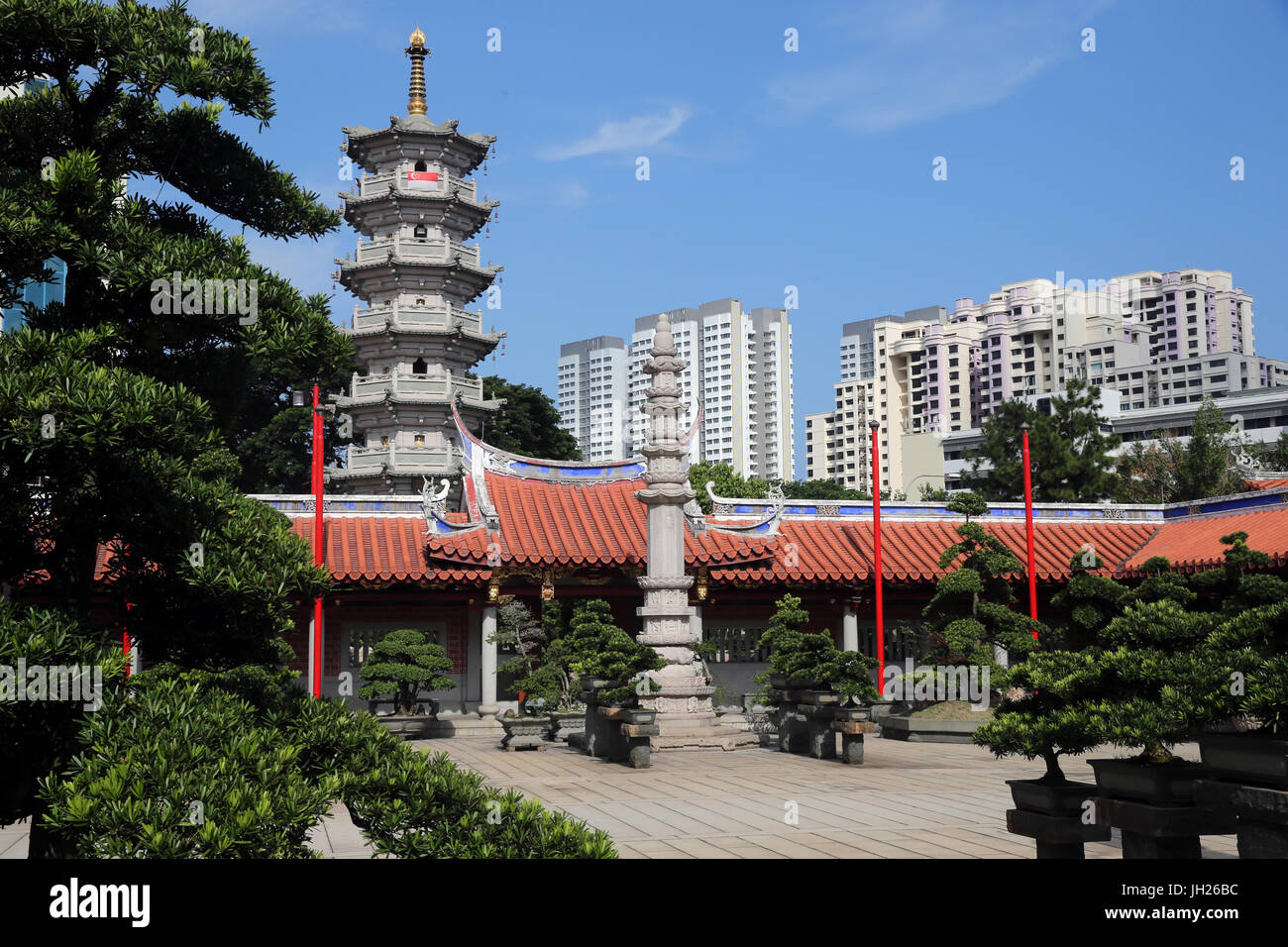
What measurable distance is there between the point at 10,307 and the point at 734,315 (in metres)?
106

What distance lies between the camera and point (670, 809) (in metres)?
10.6

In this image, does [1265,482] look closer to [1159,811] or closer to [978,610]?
[978,610]

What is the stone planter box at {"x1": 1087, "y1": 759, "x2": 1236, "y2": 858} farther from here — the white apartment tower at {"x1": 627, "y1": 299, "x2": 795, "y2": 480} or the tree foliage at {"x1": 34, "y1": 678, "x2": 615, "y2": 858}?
the white apartment tower at {"x1": 627, "y1": 299, "x2": 795, "y2": 480}

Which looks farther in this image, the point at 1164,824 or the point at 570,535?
the point at 570,535

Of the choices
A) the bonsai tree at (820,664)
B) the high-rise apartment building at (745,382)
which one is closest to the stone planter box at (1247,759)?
the bonsai tree at (820,664)

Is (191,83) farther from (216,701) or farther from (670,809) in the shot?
(670,809)

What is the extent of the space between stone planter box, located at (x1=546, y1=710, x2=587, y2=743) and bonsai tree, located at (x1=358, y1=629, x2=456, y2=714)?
1.77 metres

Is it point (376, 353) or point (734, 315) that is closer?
point (376, 353)

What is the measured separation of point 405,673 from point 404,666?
0.65 feet

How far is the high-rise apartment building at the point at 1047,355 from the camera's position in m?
92.2

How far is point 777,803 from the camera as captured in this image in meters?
11.0

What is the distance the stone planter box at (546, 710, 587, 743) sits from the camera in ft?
61.2

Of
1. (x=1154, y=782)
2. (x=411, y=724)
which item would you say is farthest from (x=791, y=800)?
(x=411, y=724)

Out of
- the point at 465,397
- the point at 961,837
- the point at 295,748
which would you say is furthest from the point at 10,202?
the point at 465,397
